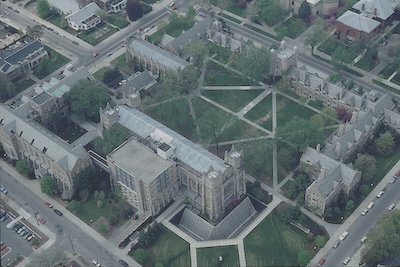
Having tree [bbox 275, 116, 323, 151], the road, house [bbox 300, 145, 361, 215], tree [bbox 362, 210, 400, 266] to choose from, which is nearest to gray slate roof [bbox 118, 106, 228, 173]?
tree [bbox 275, 116, 323, 151]

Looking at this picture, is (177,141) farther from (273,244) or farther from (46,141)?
(273,244)

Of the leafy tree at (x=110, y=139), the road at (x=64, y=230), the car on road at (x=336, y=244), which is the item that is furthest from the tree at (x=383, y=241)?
the leafy tree at (x=110, y=139)

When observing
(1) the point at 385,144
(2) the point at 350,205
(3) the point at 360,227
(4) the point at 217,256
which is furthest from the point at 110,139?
(1) the point at 385,144

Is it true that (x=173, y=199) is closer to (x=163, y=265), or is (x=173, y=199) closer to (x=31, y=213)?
(x=163, y=265)

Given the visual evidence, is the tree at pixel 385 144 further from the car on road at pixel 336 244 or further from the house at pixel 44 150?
the house at pixel 44 150

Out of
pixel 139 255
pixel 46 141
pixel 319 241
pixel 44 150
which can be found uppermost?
pixel 46 141
